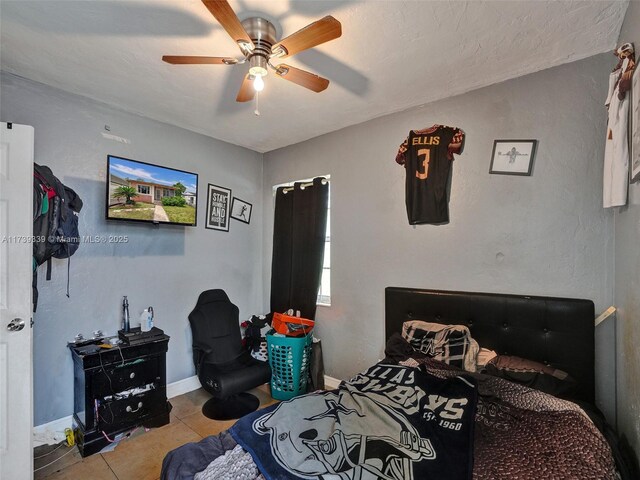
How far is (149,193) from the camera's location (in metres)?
2.64

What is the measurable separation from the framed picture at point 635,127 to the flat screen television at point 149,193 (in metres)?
2.98

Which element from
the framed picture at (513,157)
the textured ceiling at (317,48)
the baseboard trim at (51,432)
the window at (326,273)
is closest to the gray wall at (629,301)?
the textured ceiling at (317,48)

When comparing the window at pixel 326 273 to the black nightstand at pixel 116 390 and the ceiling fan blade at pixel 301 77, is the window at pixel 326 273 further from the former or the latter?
Result: the black nightstand at pixel 116 390

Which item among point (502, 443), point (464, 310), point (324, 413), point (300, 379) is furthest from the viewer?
point (300, 379)

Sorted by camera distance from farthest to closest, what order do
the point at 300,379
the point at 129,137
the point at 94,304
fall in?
the point at 300,379
the point at 129,137
the point at 94,304

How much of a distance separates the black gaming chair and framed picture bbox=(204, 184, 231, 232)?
28.1 inches

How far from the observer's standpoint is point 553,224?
1.97 m

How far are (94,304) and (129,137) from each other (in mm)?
1446

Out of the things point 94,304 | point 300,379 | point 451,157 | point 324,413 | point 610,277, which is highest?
point 451,157

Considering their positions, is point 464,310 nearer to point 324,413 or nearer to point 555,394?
point 555,394

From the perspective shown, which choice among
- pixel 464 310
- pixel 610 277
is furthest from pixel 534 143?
pixel 464 310

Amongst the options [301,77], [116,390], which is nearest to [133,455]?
[116,390]

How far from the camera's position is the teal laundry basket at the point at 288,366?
9.34ft

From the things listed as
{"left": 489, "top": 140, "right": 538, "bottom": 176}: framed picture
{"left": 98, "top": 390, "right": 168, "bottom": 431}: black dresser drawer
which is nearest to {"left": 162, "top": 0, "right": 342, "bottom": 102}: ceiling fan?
{"left": 489, "top": 140, "right": 538, "bottom": 176}: framed picture
